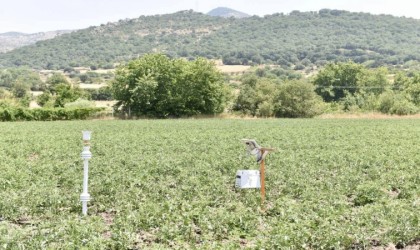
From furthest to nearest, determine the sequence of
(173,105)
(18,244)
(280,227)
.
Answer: (173,105) → (280,227) → (18,244)

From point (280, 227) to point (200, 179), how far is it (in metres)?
6.33

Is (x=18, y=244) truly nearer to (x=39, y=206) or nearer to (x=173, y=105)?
(x=39, y=206)

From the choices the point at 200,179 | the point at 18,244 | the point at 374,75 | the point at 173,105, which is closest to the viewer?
the point at 18,244

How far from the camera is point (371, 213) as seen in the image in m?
10.8

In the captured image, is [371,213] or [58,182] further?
[58,182]

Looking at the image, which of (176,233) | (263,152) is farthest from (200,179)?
(176,233)

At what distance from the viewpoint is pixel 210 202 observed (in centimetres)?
1236

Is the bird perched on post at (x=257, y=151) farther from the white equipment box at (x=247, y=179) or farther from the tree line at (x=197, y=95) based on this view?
the tree line at (x=197, y=95)

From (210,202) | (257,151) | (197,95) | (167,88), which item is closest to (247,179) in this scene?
(257,151)

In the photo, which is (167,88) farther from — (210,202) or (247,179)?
(247,179)

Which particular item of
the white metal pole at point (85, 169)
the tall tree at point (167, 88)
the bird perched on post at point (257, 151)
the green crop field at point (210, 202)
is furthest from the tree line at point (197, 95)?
the white metal pole at point (85, 169)

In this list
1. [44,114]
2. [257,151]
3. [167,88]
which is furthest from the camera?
[167,88]

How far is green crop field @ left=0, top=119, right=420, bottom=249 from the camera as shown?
9.11 m

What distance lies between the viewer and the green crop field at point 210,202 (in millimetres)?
9109
